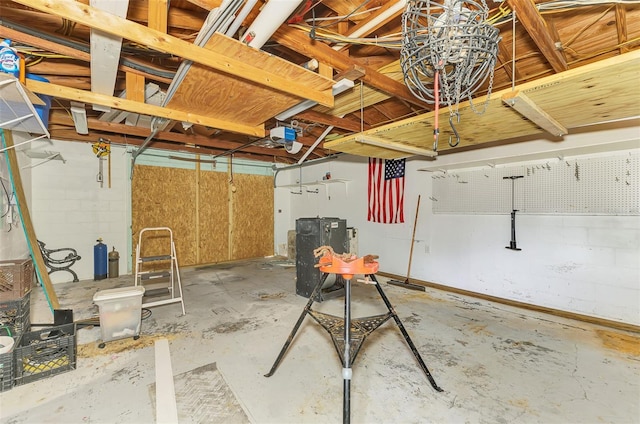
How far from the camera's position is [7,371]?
6.52 ft

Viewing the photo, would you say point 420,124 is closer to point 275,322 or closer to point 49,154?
point 275,322

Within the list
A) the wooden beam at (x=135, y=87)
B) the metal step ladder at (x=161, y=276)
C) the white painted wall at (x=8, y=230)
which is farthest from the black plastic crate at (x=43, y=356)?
the wooden beam at (x=135, y=87)

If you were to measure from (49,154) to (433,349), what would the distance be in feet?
22.1

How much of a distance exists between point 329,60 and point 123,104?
2007 mm

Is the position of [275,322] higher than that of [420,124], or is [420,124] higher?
[420,124]

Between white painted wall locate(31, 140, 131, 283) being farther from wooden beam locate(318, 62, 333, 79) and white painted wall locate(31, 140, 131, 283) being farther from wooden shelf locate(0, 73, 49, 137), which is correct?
wooden beam locate(318, 62, 333, 79)

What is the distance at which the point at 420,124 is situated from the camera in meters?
2.63

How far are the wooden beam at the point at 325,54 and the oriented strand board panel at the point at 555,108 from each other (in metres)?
0.42

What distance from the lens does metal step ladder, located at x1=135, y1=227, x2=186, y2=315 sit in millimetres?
3219

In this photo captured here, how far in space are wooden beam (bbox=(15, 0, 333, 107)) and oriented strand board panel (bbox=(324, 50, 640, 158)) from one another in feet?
3.79

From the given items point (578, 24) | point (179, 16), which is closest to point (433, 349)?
point (578, 24)

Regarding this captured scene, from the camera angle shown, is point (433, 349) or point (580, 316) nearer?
point (433, 349)

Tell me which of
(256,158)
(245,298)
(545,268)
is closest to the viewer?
(545,268)

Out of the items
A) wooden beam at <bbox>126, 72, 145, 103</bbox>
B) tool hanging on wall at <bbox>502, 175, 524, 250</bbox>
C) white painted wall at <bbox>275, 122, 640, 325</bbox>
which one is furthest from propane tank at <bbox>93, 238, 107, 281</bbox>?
tool hanging on wall at <bbox>502, 175, 524, 250</bbox>
